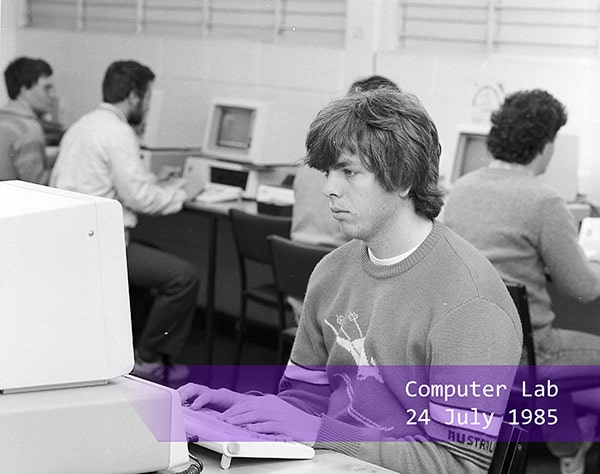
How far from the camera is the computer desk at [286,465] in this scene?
1.49 m

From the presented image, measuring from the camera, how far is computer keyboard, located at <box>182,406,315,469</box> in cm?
148

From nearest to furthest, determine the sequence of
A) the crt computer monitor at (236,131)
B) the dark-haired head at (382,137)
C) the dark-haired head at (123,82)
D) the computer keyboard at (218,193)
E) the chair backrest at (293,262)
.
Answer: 1. the dark-haired head at (382,137)
2. the chair backrest at (293,262)
3. the dark-haired head at (123,82)
4. the computer keyboard at (218,193)
5. the crt computer monitor at (236,131)

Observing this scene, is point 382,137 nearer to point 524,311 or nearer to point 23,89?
point 524,311

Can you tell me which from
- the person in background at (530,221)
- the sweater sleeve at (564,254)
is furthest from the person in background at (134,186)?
the sweater sleeve at (564,254)

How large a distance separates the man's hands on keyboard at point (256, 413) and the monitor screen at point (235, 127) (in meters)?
3.42

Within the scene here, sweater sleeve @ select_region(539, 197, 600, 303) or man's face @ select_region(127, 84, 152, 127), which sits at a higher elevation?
man's face @ select_region(127, 84, 152, 127)

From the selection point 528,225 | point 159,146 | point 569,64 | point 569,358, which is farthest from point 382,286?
point 159,146

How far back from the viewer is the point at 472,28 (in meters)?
4.72

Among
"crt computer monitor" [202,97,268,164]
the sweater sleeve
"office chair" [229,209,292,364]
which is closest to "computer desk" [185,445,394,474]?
the sweater sleeve

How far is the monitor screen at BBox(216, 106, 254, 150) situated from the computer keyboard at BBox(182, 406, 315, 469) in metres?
3.52

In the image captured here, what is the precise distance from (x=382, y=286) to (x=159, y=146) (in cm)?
357

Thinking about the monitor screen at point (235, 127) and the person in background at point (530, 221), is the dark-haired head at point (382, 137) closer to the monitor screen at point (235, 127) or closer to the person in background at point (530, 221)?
the person in background at point (530, 221)

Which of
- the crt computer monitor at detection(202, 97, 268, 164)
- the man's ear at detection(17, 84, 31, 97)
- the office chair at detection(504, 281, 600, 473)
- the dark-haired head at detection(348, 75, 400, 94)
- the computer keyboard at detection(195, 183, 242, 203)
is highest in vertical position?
the dark-haired head at detection(348, 75, 400, 94)
